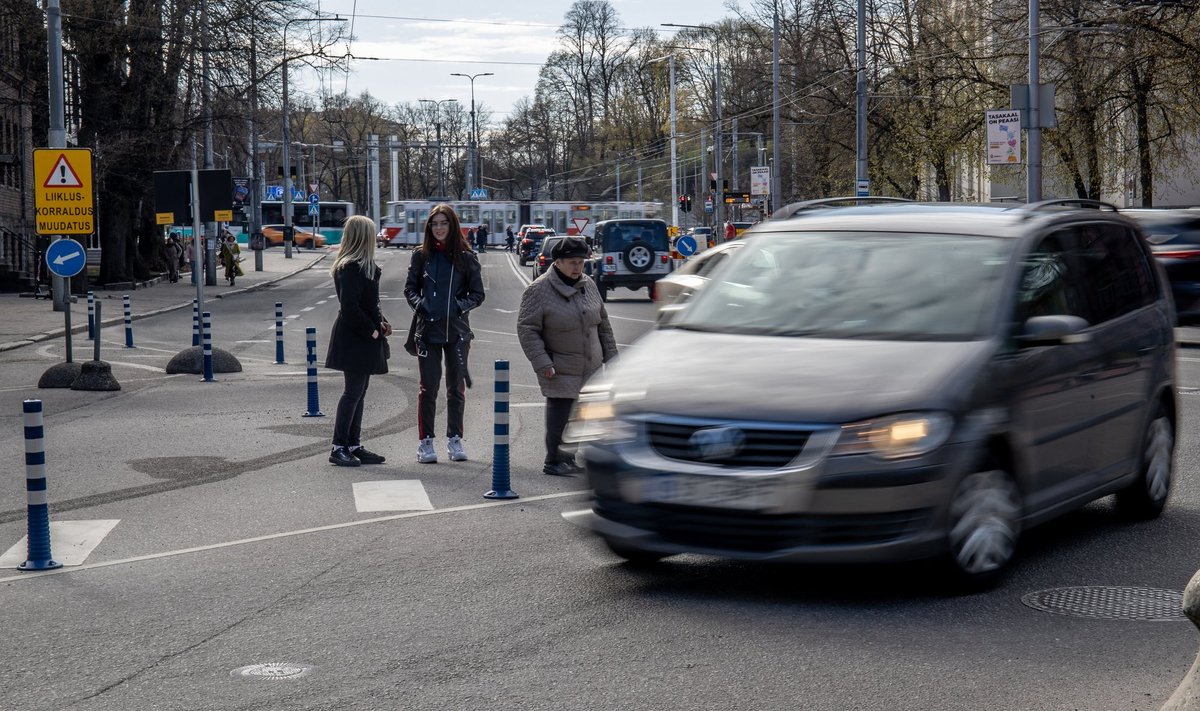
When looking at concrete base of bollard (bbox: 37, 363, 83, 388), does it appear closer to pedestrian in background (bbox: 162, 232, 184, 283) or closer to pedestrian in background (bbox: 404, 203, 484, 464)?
pedestrian in background (bbox: 404, 203, 484, 464)

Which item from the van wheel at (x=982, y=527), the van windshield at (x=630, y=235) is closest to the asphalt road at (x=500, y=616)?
the van wheel at (x=982, y=527)

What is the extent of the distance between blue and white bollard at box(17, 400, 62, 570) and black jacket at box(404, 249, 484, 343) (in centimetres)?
370

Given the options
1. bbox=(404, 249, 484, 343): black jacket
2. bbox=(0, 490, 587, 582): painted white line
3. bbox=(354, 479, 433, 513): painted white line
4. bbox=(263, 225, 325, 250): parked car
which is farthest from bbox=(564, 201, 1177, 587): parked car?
bbox=(263, 225, 325, 250): parked car

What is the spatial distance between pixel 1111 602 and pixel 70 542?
541cm

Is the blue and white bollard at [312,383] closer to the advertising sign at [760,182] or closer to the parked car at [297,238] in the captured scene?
the advertising sign at [760,182]

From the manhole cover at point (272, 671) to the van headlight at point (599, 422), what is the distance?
170 cm

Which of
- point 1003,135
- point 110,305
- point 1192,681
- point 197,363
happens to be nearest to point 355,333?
point 1192,681

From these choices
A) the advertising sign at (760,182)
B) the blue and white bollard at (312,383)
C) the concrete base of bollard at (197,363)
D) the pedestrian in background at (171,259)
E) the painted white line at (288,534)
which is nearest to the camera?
the painted white line at (288,534)

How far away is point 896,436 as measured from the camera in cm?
604

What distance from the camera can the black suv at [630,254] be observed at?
36594 millimetres

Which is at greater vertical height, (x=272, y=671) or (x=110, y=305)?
(x=110, y=305)

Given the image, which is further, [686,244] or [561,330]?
[686,244]

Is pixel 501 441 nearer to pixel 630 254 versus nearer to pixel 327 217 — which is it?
pixel 630 254

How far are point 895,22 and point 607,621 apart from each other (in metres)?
42.7
